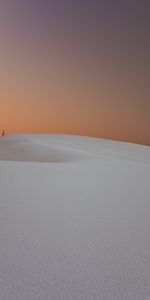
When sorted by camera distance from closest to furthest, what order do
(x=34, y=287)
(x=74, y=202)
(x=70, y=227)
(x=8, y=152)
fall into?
(x=34, y=287) → (x=70, y=227) → (x=74, y=202) → (x=8, y=152)

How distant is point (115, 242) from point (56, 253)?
0.41m

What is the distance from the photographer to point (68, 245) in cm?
198

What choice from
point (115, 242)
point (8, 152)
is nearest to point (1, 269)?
point (115, 242)

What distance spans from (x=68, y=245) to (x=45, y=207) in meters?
1.02

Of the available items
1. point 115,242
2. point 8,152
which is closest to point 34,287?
point 115,242

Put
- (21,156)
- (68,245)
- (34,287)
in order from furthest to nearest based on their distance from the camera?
(21,156)
(68,245)
(34,287)

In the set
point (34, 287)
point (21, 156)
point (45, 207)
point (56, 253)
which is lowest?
point (34, 287)

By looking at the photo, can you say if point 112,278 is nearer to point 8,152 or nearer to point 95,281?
point 95,281

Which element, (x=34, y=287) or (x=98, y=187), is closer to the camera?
(x=34, y=287)

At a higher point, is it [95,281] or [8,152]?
[8,152]

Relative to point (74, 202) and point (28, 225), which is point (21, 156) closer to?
Result: point (74, 202)

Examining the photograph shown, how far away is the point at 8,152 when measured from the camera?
12180 mm

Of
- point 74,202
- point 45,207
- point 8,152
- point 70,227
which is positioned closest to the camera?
point 70,227

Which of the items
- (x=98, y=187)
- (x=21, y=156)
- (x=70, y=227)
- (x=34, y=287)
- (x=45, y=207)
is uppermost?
(x=21, y=156)
